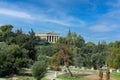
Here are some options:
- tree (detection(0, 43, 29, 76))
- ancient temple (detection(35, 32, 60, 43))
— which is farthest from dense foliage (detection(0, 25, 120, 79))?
ancient temple (detection(35, 32, 60, 43))

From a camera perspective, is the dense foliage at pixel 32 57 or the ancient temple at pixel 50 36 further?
the ancient temple at pixel 50 36

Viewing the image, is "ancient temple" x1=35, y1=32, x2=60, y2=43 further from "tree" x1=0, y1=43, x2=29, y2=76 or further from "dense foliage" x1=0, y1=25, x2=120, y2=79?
"tree" x1=0, y1=43, x2=29, y2=76

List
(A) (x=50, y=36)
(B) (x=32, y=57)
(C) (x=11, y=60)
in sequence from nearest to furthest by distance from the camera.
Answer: (C) (x=11, y=60) < (B) (x=32, y=57) < (A) (x=50, y=36)

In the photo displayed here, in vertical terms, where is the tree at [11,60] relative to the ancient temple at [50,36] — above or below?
below

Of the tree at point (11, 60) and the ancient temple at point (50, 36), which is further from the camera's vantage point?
the ancient temple at point (50, 36)

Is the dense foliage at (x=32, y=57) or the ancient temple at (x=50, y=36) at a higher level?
the ancient temple at (x=50, y=36)

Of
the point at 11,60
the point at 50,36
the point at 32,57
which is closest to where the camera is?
the point at 11,60

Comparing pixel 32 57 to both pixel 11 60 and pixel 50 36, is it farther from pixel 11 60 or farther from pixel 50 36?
pixel 50 36

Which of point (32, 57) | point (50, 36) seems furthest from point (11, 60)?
point (50, 36)

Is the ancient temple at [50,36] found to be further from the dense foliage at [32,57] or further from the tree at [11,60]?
the tree at [11,60]

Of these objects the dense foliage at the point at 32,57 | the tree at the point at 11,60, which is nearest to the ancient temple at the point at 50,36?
the dense foliage at the point at 32,57

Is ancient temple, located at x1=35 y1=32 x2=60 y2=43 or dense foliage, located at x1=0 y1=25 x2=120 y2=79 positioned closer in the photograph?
dense foliage, located at x1=0 y1=25 x2=120 y2=79

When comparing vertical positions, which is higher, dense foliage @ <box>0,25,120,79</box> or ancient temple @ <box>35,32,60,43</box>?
ancient temple @ <box>35,32,60,43</box>

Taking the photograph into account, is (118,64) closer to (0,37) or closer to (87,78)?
(87,78)
